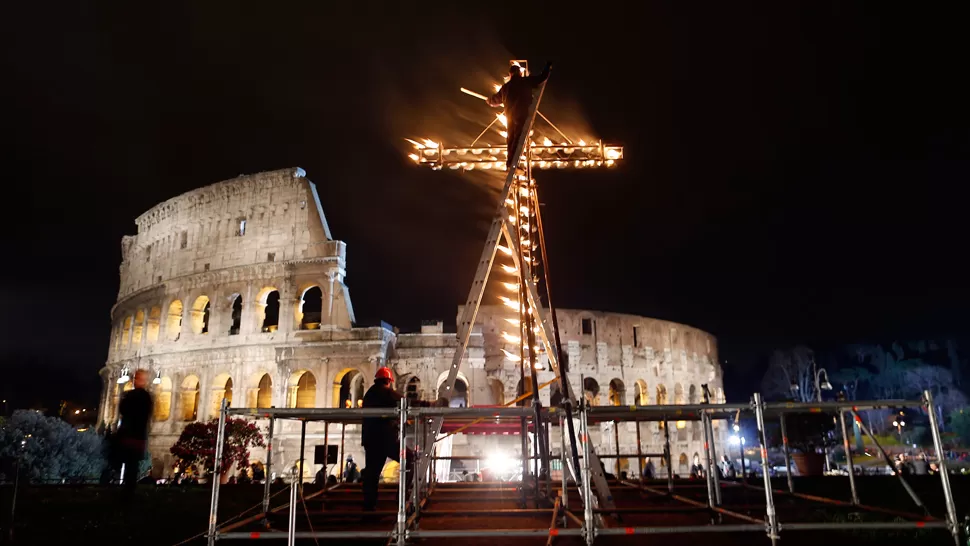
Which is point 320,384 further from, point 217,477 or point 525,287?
point 217,477

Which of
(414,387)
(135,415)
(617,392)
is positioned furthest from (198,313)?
(135,415)

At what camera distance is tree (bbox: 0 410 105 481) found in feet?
63.3

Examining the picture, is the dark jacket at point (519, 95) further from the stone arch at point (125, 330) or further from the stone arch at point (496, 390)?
the stone arch at point (125, 330)

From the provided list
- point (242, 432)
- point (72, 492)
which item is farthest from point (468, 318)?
point (242, 432)

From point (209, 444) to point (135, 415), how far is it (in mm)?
13219

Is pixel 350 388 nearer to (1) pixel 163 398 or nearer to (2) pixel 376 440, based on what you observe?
(1) pixel 163 398

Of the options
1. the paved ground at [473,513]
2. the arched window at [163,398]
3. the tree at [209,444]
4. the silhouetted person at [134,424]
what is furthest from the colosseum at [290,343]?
the silhouetted person at [134,424]

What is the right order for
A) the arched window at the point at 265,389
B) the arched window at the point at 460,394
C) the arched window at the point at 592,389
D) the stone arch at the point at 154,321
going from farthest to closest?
1. the stone arch at the point at 154,321
2. the arched window at the point at 265,389
3. the arched window at the point at 592,389
4. the arched window at the point at 460,394

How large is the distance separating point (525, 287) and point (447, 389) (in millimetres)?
1820

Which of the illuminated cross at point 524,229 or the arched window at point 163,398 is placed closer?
the illuminated cross at point 524,229

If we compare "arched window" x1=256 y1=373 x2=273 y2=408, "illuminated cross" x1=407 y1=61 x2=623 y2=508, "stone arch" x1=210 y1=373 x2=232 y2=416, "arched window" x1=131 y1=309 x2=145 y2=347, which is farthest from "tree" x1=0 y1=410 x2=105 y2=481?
"illuminated cross" x1=407 y1=61 x2=623 y2=508

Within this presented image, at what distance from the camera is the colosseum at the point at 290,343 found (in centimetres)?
2522

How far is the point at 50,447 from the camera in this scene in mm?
20344

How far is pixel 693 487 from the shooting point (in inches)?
383
